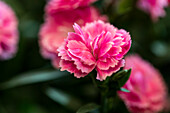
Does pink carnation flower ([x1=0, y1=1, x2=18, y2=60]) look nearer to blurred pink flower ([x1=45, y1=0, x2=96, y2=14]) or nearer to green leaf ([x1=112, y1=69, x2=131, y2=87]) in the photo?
blurred pink flower ([x1=45, y1=0, x2=96, y2=14])

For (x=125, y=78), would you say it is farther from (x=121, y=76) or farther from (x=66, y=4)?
(x=66, y=4)

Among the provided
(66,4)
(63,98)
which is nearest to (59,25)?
(66,4)

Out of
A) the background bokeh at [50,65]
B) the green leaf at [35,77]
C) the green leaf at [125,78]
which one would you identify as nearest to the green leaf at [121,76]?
the green leaf at [125,78]

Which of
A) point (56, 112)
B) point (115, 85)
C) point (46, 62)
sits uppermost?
point (115, 85)

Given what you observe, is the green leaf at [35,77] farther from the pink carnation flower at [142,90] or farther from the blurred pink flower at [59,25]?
the pink carnation flower at [142,90]

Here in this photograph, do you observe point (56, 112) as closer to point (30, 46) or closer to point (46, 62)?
point (46, 62)

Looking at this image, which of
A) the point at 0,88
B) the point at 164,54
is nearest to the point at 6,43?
the point at 0,88
